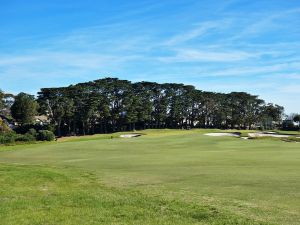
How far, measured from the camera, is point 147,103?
132m

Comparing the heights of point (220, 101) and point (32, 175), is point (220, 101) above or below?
above

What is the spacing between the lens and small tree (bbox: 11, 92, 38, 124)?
108 metres

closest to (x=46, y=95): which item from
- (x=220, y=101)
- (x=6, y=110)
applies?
(x=6, y=110)

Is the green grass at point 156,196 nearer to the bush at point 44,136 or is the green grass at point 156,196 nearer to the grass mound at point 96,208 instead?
the grass mound at point 96,208

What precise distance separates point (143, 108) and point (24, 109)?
3617cm

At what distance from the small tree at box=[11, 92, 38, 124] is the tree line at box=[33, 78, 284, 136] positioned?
348 inches

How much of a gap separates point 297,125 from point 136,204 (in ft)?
461

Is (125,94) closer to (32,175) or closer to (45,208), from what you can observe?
(32,175)

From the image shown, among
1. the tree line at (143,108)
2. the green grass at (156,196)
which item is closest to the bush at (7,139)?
Result: the green grass at (156,196)

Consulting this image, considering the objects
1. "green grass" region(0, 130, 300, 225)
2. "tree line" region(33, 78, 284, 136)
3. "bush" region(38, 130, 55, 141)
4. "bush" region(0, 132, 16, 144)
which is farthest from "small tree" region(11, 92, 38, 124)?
"green grass" region(0, 130, 300, 225)

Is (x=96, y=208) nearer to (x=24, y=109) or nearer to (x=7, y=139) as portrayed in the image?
(x=7, y=139)

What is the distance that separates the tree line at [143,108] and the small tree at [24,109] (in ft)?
29.0

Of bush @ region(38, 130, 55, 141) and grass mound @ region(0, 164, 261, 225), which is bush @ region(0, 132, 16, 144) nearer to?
A: bush @ region(38, 130, 55, 141)

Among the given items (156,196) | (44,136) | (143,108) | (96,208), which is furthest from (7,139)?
(143,108)
